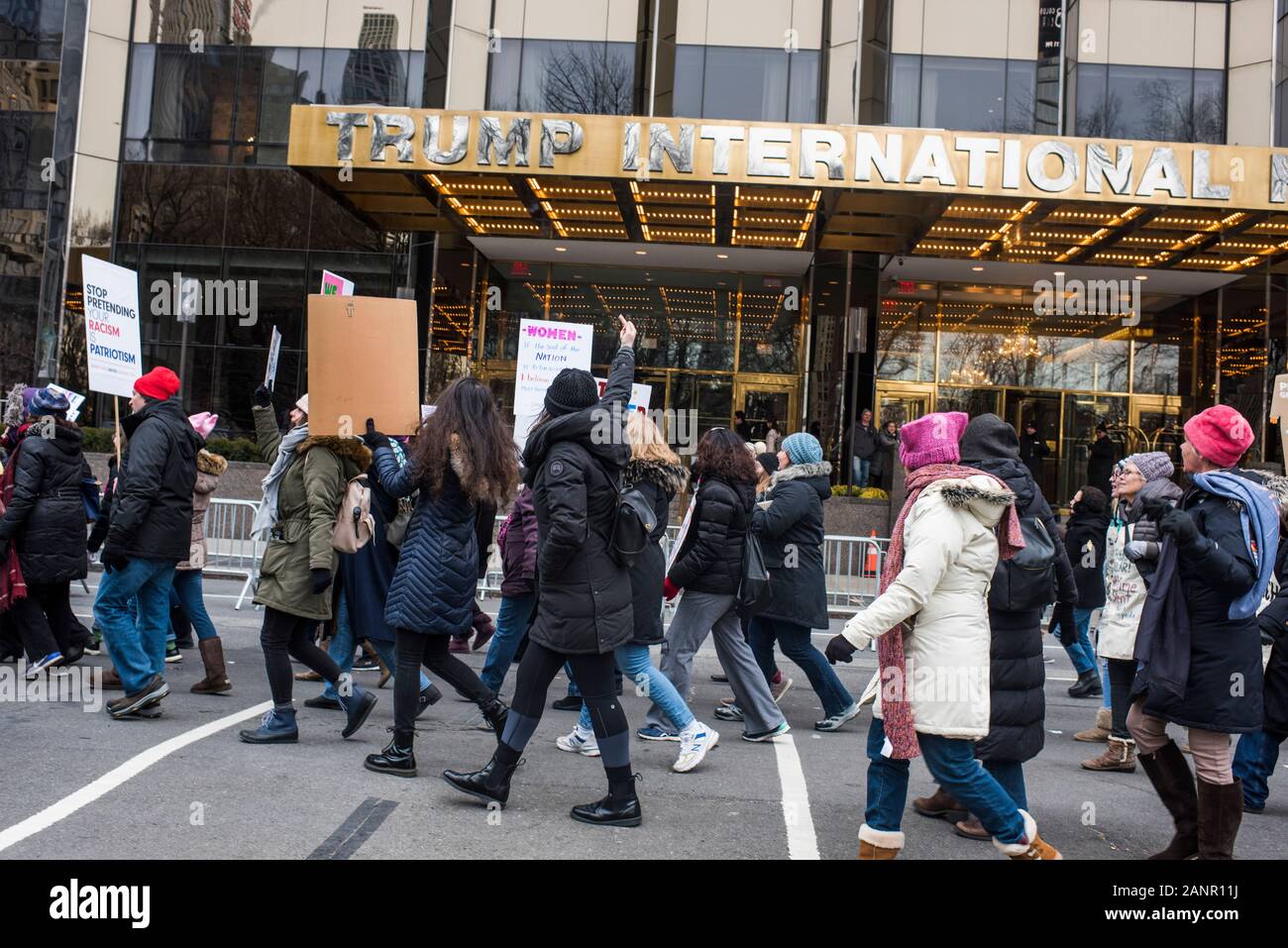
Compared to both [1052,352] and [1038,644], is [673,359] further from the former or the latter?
[1038,644]

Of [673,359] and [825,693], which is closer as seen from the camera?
[825,693]

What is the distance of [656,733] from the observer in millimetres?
7059

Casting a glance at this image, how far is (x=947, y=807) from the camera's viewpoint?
568 cm

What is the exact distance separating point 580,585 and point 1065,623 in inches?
213

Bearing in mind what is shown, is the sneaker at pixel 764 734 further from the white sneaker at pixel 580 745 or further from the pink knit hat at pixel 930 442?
the pink knit hat at pixel 930 442

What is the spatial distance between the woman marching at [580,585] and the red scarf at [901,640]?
1246 mm

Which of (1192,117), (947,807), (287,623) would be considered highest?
(1192,117)

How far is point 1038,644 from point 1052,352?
22.6 meters

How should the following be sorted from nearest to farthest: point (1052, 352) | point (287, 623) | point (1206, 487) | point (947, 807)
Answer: point (1206, 487)
point (947, 807)
point (287, 623)
point (1052, 352)

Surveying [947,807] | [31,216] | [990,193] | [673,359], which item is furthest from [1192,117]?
[31,216]

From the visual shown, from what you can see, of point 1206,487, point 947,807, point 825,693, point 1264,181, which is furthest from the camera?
point 1264,181

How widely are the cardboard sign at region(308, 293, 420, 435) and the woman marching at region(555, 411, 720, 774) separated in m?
1.25

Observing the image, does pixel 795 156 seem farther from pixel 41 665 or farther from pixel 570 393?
pixel 570 393

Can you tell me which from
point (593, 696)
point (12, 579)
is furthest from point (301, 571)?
point (12, 579)
